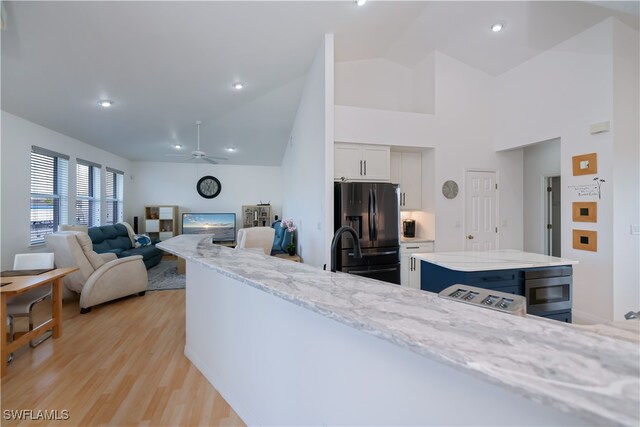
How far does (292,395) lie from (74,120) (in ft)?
17.9

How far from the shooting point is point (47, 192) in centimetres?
449

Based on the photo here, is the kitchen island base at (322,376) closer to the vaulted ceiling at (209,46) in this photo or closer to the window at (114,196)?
the vaulted ceiling at (209,46)

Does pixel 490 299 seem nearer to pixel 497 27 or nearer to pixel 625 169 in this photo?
pixel 625 169

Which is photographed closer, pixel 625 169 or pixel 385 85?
pixel 625 169

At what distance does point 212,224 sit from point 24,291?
17.3 ft

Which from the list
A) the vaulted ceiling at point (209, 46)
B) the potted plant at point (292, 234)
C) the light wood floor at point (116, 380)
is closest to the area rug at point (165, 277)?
the light wood floor at point (116, 380)

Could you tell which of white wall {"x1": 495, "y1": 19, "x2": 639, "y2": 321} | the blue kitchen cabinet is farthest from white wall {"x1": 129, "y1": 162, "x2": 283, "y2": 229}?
the blue kitchen cabinet

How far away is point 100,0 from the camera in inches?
92.4

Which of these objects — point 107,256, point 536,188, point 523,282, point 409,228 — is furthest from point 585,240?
point 107,256

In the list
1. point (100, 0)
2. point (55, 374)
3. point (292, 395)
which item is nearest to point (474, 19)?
point (100, 0)

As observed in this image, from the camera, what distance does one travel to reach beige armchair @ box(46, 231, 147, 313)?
11.2ft

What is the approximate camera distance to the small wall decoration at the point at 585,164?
3.28 m

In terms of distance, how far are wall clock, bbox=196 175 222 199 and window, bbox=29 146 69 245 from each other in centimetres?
311

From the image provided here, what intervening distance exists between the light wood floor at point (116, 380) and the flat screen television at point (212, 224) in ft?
14.8
